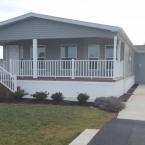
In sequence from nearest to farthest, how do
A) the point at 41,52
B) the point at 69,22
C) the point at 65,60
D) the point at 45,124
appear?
the point at 45,124
the point at 65,60
the point at 69,22
the point at 41,52

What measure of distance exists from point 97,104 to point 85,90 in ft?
6.86

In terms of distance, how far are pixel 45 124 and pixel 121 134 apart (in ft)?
7.72

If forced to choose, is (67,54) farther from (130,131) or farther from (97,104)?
(130,131)

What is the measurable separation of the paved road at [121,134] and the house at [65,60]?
553 centimetres

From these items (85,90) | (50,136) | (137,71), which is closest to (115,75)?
(85,90)

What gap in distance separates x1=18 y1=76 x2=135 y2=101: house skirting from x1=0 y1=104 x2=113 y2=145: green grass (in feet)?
8.89

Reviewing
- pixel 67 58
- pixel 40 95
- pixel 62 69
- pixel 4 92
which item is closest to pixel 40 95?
pixel 40 95

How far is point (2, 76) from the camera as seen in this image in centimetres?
1623

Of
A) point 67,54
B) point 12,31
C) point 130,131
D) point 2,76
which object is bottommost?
point 130,131

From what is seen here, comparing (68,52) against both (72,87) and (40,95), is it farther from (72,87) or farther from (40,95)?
(40,95)

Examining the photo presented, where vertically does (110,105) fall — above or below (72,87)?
below

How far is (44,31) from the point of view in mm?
17484

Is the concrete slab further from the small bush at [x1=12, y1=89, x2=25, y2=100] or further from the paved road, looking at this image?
the small bush at [x1=12, y1=89, x2=25, y2=100]

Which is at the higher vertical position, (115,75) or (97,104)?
(115,75)
